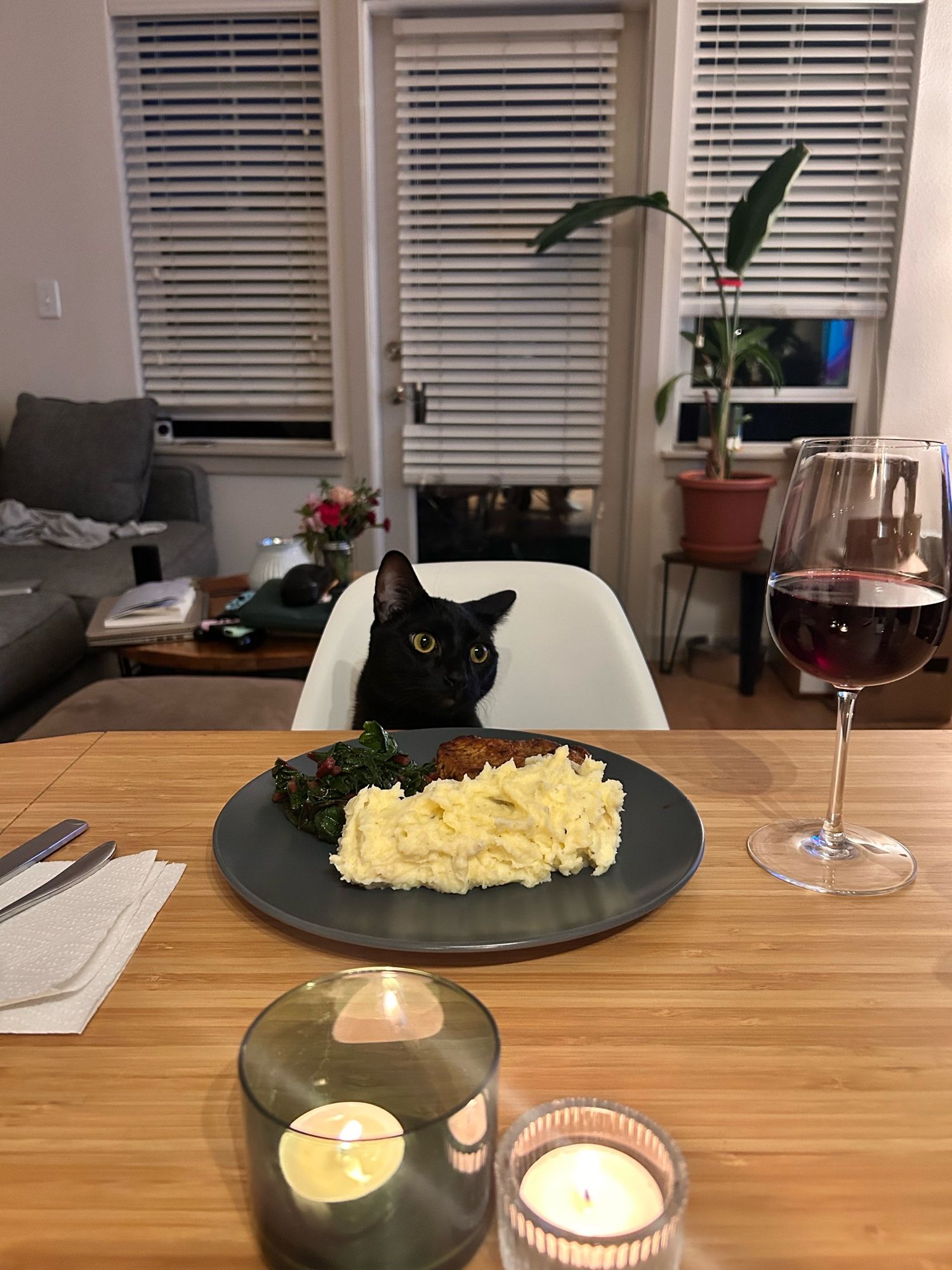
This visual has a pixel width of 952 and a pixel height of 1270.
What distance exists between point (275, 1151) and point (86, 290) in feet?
12.2

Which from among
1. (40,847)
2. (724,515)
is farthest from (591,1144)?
(724,515)

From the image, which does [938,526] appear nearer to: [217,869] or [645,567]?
[217,869]

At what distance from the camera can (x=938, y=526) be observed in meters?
0.51

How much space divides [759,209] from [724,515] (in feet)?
3.14

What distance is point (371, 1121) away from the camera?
11.6 inches

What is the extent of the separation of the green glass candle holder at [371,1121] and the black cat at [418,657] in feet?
2.01

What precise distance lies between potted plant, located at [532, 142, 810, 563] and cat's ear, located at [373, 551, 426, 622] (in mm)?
2249

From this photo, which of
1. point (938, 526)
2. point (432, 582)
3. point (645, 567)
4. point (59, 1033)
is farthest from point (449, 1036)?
point (645, 567)

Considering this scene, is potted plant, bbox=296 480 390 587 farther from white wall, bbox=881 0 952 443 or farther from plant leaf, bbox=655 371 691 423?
white wall, bbox=881 0 952 443

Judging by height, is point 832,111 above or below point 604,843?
above

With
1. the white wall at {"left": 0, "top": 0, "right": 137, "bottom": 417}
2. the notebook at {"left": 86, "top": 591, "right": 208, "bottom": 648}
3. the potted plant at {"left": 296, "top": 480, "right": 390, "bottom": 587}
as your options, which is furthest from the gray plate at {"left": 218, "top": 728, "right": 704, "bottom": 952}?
the white wall at {"left": 0, "top": 0, "right": 137, "bottom": 417}

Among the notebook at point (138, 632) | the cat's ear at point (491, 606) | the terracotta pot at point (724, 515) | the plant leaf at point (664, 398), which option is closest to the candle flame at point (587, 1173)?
the cat's ear at point (491, 606)

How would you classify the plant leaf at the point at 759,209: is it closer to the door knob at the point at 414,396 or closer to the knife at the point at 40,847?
the door knob at the point at 414,396

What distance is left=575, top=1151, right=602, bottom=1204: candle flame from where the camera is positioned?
292mm
